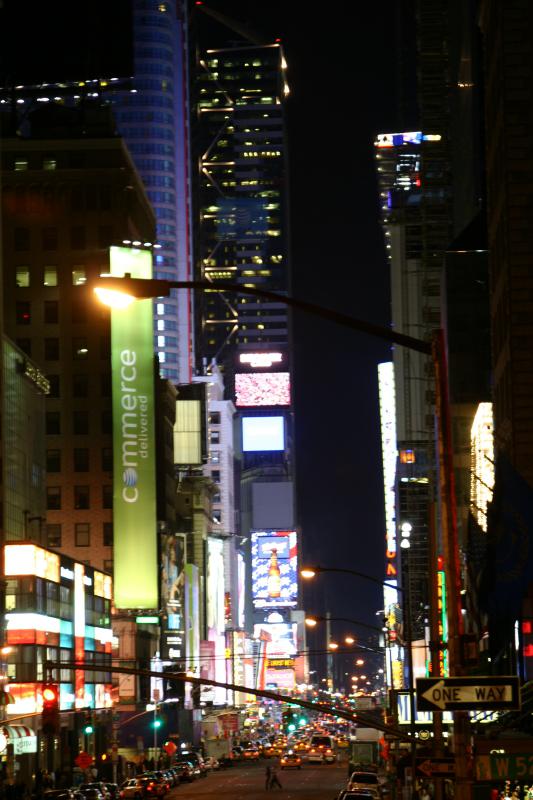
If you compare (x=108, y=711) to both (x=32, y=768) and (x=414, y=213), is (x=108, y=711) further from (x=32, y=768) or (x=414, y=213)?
(x=414, y=213)

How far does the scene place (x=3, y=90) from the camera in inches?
5822

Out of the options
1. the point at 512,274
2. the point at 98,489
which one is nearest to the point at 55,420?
the point at 98,489

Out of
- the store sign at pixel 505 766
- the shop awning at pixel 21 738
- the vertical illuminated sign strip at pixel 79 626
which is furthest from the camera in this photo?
the vertical illuminated sign strip at pixel 79 626

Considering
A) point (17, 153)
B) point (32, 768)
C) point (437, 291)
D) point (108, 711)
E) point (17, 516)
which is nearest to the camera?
point (32, 768)

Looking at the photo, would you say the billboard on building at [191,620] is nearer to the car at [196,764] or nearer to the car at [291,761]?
the car at [291,761]

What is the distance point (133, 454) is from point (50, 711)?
8979 centimetres

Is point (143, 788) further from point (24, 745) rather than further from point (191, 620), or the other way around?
point (191, 620)

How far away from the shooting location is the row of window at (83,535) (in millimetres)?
141875

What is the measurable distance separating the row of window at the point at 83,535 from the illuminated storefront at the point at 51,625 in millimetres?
19435

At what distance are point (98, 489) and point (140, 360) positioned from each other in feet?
57.5

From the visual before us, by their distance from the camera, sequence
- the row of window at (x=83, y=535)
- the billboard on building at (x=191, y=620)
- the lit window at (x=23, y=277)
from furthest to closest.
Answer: the billboard on building at (x=191, y=620)
the lit window at (x=23, y=277)
the row of window at (x=83, y=535)

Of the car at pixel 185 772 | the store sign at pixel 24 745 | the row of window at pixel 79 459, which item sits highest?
the row of window at pixel 79 459

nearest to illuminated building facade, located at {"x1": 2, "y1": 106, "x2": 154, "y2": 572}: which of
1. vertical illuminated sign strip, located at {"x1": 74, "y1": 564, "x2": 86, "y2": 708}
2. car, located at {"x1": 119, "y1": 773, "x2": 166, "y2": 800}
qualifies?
vertical illuminated sign strip, located at {"x1": 74, "y1": 564, "x2": 86, "y2": 708}

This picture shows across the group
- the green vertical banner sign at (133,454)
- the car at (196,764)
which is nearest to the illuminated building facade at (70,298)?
the green vertical banner sign at (133,454)
